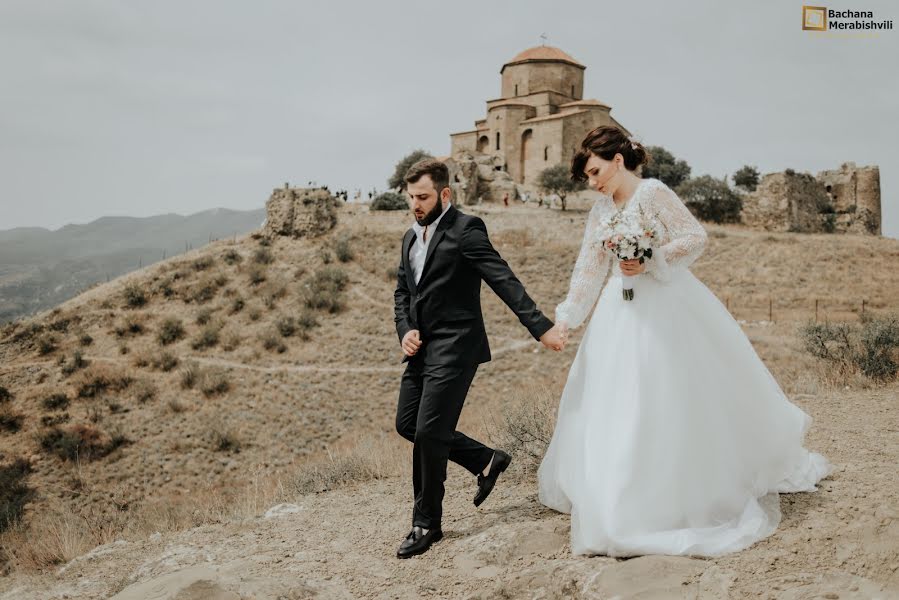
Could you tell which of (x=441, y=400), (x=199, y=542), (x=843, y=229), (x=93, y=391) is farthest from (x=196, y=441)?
(x=843, y=229)

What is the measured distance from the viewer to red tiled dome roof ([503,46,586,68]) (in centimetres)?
5097

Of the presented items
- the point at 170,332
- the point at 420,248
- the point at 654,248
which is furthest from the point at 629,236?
the point at 170,332

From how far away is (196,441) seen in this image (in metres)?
17.5

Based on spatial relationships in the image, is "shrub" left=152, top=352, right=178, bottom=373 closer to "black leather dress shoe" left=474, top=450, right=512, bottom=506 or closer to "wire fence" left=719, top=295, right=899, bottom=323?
"wire fence" left=719, top=295, right=899, bottom=323

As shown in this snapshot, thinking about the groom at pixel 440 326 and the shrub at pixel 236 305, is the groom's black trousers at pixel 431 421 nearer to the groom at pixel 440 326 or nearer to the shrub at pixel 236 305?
the groom at pixel 440 326

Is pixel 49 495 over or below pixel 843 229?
below

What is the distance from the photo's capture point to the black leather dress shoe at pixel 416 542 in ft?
13.0

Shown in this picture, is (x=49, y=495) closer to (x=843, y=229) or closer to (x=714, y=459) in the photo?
(x=714, y=459)

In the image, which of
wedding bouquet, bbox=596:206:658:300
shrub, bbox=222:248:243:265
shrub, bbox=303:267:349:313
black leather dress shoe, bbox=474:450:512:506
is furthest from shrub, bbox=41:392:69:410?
wedding bouquet, bbox=596:206:658:300

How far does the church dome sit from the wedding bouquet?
51.2 meters

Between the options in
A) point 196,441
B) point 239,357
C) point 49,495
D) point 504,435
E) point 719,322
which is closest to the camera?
point 719,322

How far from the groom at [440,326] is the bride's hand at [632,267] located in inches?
22.8

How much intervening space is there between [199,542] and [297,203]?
30.5m

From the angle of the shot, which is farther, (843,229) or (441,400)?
(843,229)
